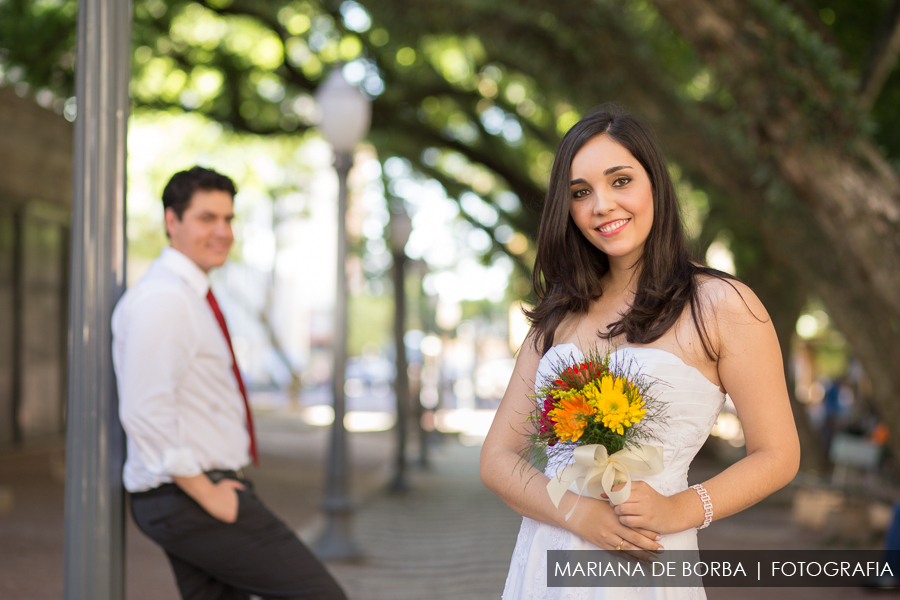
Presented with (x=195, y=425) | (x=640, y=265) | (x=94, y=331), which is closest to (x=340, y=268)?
(x=195, y=425)

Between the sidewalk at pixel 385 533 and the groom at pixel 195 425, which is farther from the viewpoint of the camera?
the sidewalk at pixel 385 533

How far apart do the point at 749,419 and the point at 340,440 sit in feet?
21.2

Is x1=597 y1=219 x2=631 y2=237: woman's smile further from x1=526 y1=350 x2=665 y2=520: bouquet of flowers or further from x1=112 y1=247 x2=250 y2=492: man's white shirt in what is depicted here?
x1=112 y1=247 x2=250 y2=492: man's white shirt

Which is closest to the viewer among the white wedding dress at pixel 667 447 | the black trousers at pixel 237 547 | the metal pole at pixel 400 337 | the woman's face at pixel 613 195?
the white wedding dress at pixel 667 447

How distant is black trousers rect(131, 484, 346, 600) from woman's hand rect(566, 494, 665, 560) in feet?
4.67

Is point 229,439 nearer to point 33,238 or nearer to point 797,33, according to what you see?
point 797,33

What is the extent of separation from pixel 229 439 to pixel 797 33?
5.62 metres

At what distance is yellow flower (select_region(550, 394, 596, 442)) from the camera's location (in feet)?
6.60

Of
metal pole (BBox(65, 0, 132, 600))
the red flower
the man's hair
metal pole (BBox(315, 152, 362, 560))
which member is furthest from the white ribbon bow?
metal pole (BBox(315, 152, 362, 560))

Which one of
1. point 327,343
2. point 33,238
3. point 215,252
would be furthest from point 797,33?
point 327,343

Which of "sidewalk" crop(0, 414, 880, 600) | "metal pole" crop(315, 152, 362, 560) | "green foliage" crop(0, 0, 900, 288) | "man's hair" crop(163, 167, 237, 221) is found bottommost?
"sidewalk" crop(0, 414, 880, 600)

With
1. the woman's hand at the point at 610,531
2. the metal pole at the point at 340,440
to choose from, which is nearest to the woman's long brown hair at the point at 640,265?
the woman's hand at the point at 610,531

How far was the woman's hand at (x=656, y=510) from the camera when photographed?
2.08 metres

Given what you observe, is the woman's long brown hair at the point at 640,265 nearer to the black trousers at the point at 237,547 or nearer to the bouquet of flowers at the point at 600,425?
the bouquet of flowers at the point at 600,425
